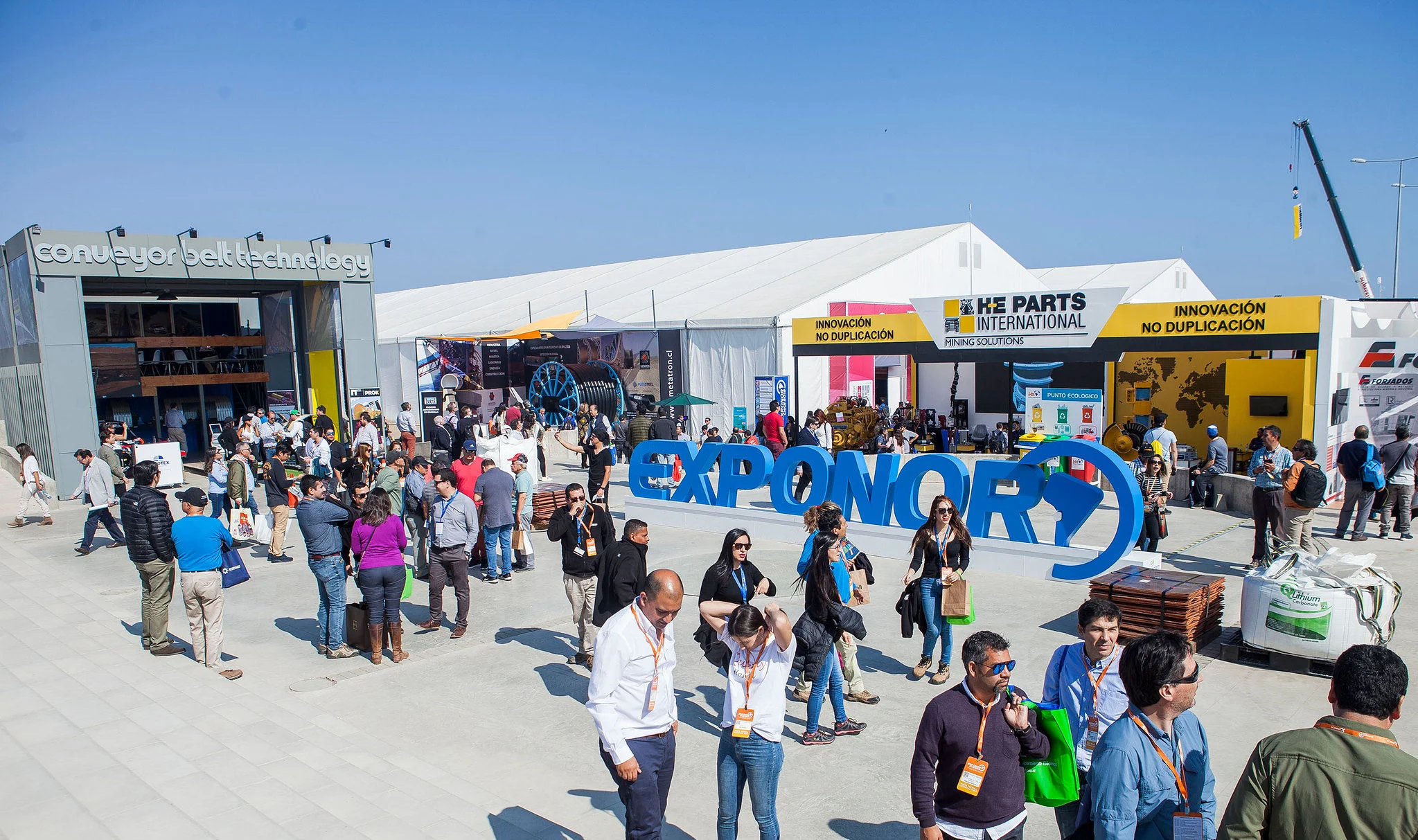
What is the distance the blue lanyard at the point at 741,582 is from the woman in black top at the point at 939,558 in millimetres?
1609

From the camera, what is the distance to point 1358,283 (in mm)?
36750

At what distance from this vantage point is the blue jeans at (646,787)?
13.6 feet

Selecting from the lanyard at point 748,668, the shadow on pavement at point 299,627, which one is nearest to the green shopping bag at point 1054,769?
the lanyard at point 748,668

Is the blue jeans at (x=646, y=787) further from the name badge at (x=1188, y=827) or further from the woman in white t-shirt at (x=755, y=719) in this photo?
the name badge at (x=1188, y=827)

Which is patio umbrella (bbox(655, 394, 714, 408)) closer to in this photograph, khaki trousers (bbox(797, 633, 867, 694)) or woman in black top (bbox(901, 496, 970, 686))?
woman in black top (bbox(901, 496, 970, 686))

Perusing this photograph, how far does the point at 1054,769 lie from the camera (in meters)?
3.71

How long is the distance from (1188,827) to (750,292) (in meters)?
23.3

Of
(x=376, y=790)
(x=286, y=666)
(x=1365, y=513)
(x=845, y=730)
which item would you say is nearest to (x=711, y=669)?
(x=845, y=730)

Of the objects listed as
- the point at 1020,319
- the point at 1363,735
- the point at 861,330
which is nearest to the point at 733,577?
the point at 1363,735

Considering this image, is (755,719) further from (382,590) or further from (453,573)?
(453,573)

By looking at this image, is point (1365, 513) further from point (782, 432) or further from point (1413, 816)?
point (1413, 816)

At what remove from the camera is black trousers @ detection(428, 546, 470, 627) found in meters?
8.88

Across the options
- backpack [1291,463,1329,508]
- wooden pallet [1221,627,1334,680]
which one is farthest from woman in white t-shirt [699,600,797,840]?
backpack [1291,463,1329,508]

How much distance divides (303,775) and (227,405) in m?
21.9
